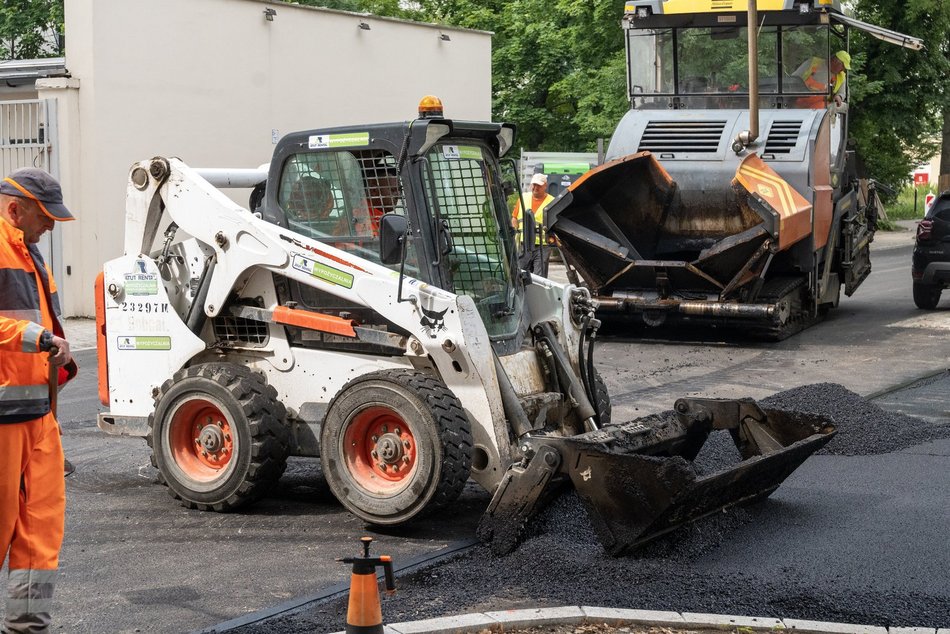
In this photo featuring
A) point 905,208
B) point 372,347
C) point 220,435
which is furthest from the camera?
point 905,208

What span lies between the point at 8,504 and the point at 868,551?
12.7ft

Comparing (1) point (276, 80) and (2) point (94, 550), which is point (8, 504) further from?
(1) point (276, 80)

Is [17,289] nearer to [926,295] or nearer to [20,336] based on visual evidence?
[20,336]

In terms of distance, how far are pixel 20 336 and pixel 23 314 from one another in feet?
0.69

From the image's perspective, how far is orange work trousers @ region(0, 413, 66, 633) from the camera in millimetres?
4371

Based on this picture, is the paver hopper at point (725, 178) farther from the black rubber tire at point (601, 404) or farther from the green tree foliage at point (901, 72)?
the green tree foliage at point (901, 72)

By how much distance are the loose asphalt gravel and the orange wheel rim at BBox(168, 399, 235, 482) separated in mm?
1649

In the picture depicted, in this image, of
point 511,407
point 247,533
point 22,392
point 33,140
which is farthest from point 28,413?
point 33,140

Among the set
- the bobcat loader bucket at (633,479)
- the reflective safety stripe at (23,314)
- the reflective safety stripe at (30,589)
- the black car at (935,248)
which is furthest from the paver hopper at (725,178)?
the reflective safety stripe at (30,589)

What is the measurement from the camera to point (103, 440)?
8.69m

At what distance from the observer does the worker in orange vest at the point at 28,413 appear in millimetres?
4371

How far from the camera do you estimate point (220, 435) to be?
6.79 metres

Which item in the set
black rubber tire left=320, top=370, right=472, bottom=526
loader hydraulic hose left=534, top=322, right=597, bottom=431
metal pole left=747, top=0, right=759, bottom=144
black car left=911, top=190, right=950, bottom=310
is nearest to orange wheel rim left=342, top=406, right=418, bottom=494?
black rubber tire left=320, top=370, right=472, bottom=526

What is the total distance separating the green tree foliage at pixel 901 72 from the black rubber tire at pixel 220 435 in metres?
24.0
